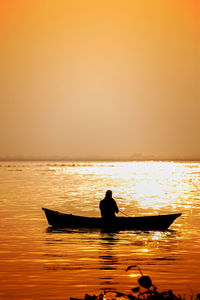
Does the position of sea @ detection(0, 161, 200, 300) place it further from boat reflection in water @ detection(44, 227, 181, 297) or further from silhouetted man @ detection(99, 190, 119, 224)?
silhouetted man @ detection(99, 190, 119, 224)

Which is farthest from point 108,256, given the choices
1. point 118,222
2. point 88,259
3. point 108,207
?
point 118,222

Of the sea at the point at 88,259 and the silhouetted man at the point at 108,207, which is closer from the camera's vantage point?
the sea at the point at 88,259

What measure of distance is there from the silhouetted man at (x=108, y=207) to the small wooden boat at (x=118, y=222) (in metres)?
0.31

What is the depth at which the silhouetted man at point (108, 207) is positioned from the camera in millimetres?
23747

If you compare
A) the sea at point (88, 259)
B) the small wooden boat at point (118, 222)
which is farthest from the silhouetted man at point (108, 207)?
the sea at point (88, 259)

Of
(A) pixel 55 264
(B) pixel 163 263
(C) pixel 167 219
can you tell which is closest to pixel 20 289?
(A) pixel 55 264

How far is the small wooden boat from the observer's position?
24.8m

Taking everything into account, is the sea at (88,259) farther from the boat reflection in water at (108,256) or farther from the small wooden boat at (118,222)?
the small wooden boat at (118,222)

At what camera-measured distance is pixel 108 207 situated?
24.0m

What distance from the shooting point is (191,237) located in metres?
23.7

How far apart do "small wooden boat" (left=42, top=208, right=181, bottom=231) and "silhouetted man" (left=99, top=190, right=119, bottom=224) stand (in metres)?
0.31

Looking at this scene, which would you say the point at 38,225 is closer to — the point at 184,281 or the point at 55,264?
the point at 55,264

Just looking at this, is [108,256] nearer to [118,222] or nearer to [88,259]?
[88,259]

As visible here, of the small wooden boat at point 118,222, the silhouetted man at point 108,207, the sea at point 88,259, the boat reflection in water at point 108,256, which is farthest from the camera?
the small wooden boat at point 118,222
